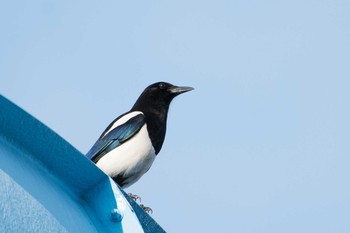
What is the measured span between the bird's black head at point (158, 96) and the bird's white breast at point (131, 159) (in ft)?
2.18

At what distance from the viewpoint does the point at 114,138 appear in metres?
6.59

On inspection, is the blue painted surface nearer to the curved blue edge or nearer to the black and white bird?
the curved blue edge

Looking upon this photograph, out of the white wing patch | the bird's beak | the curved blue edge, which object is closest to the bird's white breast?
the white wing patch

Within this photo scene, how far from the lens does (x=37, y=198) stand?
2.15 meters

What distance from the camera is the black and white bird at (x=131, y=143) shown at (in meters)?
6.34

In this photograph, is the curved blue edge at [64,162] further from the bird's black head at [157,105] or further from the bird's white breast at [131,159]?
the bird's black head at [157,105]

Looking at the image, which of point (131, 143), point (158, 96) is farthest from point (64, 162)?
point (158, 96)

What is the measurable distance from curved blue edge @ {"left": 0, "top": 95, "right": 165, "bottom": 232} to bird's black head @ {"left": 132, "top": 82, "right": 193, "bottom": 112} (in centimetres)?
462

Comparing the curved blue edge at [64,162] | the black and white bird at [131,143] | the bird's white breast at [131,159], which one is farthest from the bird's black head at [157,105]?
the curved blue edge at [64,162]

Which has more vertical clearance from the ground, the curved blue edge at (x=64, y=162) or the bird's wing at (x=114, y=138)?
the bird's wing at (x=114, y=138)

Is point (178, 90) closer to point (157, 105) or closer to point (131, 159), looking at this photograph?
Answer: point (157, 105)

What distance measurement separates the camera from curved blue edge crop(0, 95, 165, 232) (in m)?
2.29

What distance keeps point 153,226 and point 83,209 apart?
24 centimetres

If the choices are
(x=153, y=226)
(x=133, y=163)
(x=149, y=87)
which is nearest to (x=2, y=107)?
(x=153, y=226)
